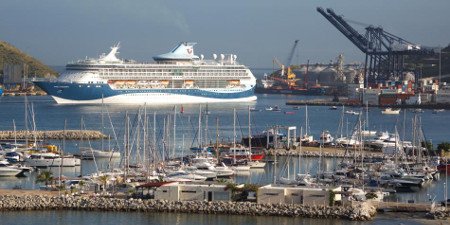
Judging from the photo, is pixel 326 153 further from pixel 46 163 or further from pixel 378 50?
pixel 378 50

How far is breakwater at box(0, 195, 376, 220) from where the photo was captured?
637 inches

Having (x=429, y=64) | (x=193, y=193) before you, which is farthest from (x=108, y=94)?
(x=429, y=64)

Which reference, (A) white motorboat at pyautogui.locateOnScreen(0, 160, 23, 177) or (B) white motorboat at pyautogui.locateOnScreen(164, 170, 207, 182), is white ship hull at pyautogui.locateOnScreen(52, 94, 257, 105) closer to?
(A) white motorboat at pyautogui.locateOnScreen(0, 160, 23, 177)

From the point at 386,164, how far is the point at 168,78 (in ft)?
106

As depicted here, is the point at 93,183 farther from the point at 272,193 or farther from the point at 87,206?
the point at 272,193

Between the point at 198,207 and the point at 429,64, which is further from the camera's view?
the point at 429,64

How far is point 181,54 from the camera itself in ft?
188

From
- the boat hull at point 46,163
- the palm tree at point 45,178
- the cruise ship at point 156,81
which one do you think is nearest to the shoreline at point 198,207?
the palm tree at point 45,178

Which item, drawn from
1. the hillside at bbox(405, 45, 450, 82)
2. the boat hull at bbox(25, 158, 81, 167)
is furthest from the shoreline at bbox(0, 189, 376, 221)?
the hillside at bbox(405, 45, 450, 82)

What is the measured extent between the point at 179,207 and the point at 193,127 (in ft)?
59.3

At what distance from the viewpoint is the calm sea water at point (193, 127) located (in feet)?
53.3

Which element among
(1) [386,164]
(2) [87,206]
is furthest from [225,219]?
(1) [386,164]

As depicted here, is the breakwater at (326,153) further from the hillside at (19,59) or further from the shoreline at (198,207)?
the hillside at (19,59)

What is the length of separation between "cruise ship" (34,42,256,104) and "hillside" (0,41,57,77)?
28890mm
